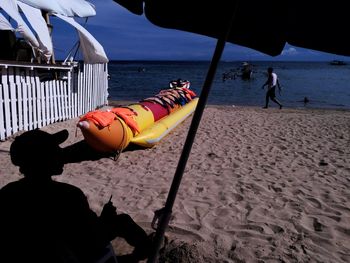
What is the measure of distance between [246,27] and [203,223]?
2304 millimetres

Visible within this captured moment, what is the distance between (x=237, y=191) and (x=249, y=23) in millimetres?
2946

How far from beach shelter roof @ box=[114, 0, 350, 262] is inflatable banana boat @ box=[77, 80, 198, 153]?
12.5 ft

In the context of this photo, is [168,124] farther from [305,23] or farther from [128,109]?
[305,23]

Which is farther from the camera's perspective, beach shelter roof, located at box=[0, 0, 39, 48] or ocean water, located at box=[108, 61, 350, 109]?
ocean water, located at box=[108, 61, 350, 109]

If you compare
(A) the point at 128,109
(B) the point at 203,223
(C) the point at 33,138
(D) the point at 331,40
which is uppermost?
(D) the point at 331,40

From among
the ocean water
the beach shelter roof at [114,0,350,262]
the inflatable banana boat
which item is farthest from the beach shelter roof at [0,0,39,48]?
the ocean water

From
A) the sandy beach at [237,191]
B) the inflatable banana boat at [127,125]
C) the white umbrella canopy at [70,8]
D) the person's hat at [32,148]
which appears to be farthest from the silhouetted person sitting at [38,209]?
the inflatable banana boat at [127,125]

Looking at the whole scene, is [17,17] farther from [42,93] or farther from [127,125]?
[127,125]

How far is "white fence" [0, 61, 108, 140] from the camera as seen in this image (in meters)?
7.16

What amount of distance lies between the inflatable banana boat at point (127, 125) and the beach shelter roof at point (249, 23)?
3811mm

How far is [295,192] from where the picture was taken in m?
4.96

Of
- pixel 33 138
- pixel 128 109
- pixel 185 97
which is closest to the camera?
pixel 33 138

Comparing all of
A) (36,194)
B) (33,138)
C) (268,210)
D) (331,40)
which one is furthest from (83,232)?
(268,210)

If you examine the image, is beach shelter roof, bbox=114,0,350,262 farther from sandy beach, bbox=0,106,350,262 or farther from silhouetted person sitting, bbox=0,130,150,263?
sandy beach, bbox=0,106,350,262
